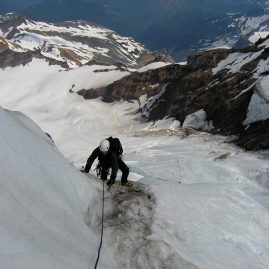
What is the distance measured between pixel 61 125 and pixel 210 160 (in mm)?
42072

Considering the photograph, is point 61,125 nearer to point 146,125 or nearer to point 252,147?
point 146,125

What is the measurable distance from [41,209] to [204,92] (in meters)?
47.2

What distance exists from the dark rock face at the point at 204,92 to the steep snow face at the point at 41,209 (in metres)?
24.1

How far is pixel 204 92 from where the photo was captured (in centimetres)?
5578

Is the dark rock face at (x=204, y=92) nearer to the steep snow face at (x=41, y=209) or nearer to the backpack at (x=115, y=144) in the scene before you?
the backpack at (x=115, y=144)

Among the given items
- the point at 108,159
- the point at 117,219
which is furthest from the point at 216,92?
the point at 117,219

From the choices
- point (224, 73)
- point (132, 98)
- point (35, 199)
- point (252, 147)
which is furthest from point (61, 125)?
point (35, 199)

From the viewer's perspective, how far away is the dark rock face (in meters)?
42.5

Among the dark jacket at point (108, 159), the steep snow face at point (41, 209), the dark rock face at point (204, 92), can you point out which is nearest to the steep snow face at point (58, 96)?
the dark rock face at point (204, 92)

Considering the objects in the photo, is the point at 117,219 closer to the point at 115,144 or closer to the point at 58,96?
the point at 115,144

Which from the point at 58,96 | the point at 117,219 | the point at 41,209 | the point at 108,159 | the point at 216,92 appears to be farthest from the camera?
the point at 58,96

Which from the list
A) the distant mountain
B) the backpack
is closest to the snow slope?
the backpack

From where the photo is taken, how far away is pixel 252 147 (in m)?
35.8

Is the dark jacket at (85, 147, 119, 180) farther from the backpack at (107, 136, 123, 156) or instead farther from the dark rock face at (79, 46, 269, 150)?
Answer: the dark rock face at (79, 46, 269, 150)
